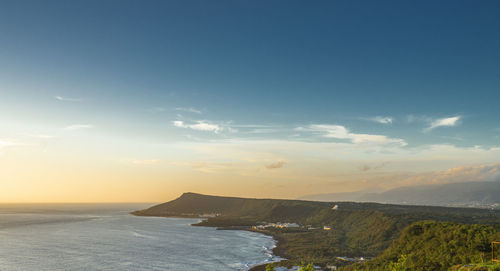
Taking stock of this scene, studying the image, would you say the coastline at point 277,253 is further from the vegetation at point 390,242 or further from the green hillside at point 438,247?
the green hillside at point 438,247

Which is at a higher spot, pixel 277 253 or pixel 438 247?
pixel 438 247

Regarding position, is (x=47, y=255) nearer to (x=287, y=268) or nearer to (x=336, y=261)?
(x=287, y=268)

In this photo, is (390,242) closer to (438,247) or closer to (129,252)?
(438,247)

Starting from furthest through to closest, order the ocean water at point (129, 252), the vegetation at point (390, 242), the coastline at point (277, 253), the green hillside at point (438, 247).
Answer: the ocean water at point (129, 252) → the coastline at point (277, 253) → the vegetation at point (390, 242) → the green hillside at point (438, 247)

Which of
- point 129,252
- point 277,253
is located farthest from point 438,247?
point 129,252

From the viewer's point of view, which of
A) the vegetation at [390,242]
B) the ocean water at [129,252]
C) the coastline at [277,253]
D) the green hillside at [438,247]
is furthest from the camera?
the ocean water at [129,252]

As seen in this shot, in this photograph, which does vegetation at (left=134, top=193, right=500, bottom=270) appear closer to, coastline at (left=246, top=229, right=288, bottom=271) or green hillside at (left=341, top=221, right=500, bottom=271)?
green hillside at (left=341, top=221, right=500, bottom=271)

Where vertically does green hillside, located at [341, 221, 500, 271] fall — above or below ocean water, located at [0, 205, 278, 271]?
above

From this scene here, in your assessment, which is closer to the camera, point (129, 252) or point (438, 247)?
point (438, 247)

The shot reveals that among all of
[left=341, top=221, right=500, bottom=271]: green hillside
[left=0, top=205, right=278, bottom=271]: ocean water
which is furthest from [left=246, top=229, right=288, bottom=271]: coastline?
[left=341, top=221, right=500, bottom=271]: green hillside

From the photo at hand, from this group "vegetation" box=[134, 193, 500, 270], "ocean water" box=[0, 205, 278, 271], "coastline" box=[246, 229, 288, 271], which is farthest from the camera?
"ocean water" box=[0, 205, 278, 271]

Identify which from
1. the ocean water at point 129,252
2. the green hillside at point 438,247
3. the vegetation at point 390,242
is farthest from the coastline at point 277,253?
the green hillside at point 438,247
